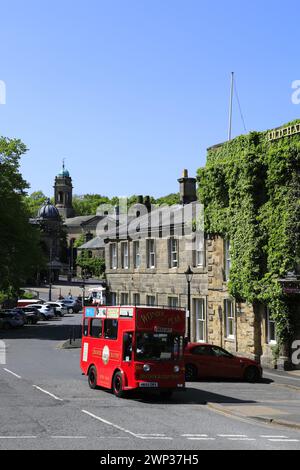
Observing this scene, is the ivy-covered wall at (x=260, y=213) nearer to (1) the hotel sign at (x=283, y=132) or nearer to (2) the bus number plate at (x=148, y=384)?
(1) the hotel sign at (x=283, y=132)

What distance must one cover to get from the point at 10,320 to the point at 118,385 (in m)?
38.5

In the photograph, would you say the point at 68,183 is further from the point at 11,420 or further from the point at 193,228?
the point at 11,420

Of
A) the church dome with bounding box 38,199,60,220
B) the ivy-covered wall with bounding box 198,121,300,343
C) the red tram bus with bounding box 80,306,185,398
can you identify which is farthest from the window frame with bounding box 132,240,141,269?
the church dome with bounding box 38,199,60,220

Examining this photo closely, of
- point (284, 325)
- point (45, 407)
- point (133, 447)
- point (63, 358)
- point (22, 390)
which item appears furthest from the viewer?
point (63, 358)

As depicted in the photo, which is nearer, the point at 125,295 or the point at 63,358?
the point at 63,358

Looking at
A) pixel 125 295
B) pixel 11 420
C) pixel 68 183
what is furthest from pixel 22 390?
pixel 68 183

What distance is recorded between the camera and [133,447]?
12.9m

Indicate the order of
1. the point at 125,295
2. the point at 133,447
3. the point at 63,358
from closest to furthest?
the point at 133,447
the point at 63,358
the point at 125,295

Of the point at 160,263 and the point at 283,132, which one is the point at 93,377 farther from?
the point at 160,263

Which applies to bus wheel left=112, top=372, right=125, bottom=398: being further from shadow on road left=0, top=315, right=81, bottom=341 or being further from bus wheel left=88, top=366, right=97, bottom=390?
shadow on road left=0, top=315, right=81, bottom=341

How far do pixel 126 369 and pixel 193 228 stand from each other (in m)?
18.2

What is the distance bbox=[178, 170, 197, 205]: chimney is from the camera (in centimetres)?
4991

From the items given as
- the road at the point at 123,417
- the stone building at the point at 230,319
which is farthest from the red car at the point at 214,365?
the stone building at the point at 230,319

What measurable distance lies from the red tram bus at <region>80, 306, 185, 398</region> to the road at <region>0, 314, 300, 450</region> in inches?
23.9
